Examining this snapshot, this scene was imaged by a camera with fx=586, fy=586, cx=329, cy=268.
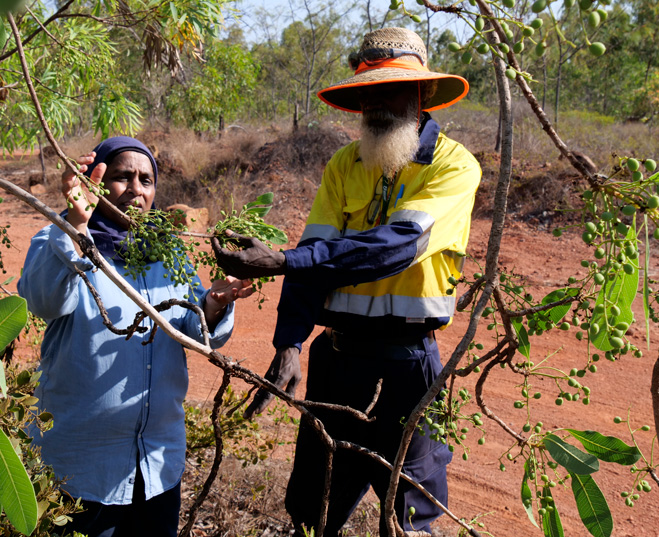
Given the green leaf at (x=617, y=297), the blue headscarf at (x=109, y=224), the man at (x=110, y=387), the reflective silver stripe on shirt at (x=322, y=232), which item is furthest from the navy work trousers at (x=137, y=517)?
the green leaf at (x=617, y=297)

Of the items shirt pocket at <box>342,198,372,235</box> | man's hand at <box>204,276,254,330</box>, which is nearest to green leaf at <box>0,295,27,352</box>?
man's hand at <box>204,276,254,330</box>

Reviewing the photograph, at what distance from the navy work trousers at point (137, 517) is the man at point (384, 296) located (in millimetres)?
514

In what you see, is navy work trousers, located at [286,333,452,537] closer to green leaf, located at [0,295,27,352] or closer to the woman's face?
the woman's face

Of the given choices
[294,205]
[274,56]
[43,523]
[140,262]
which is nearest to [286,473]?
[43,523]

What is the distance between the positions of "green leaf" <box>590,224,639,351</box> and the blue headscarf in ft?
4.95

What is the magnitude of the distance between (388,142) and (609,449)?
1.48 metres

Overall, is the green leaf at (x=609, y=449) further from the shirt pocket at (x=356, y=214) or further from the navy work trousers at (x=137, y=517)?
the navy work trousers at (x=137, y=517)

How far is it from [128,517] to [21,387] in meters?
0.80

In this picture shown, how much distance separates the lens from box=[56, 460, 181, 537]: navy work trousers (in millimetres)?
1969

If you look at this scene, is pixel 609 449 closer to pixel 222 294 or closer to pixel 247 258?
pixel 247 258

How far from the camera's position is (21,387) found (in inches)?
61.6

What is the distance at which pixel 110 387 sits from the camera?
197cm

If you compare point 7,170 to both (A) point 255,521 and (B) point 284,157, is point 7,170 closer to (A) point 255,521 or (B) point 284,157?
(B) point 284,157

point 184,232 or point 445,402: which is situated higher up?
point 184,232
